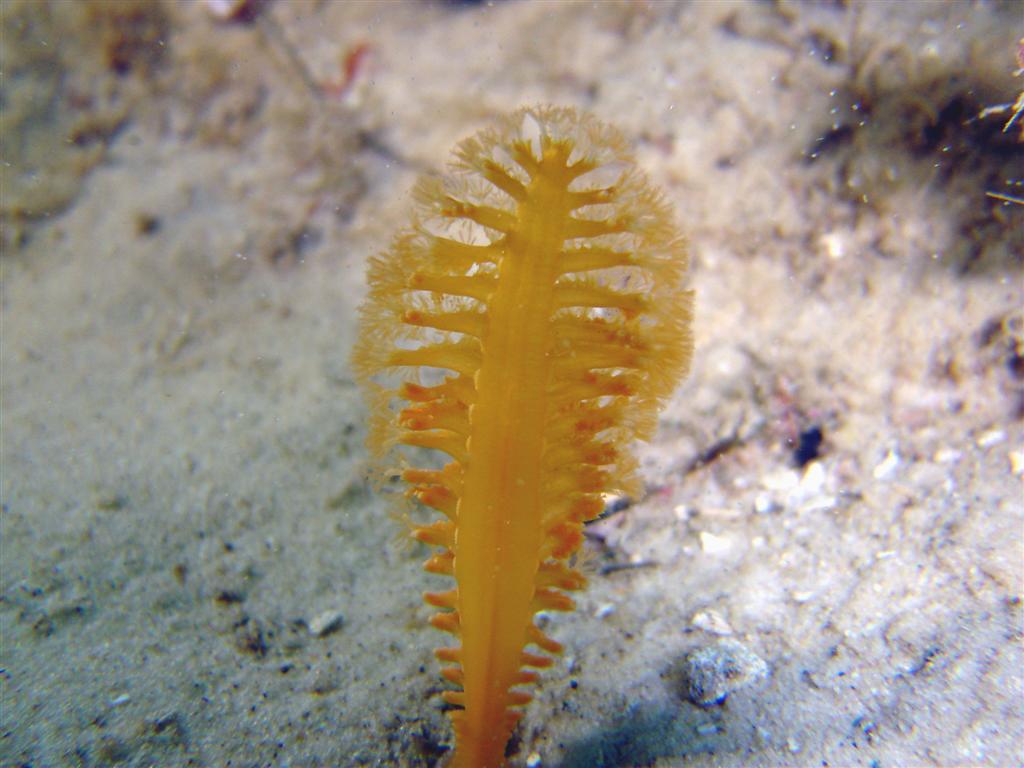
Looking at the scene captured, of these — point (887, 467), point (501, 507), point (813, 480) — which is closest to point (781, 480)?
point (813, 480)

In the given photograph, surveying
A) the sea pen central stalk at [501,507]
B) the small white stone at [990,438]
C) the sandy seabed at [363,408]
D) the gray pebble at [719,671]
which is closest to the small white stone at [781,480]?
the sandy seabed at [363,408]

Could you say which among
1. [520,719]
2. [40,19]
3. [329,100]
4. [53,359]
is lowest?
[520,719]

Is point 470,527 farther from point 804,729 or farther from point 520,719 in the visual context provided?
point 804,729

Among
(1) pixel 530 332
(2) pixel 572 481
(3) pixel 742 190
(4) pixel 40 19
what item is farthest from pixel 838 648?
(4) pixel 40 19

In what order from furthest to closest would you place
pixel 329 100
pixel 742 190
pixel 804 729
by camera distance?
pixel 329 100 → pixel 742 190 → pixel 804 729

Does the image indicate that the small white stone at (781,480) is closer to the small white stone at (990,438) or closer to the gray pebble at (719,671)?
the small white stone at (990,438)

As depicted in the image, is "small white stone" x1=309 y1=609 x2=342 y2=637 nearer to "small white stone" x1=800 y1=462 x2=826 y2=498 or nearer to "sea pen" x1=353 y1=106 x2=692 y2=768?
"sea pen" x1=353 y1=106 x2=692 y2=768

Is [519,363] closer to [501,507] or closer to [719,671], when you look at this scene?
[501,507]
